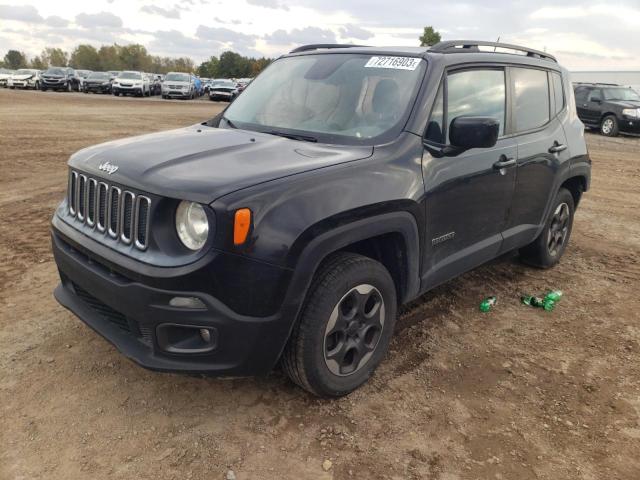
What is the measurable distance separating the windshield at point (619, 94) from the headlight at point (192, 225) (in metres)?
19.3

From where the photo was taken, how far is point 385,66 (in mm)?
3504

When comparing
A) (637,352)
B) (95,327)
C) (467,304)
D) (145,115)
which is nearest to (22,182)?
(95,327)

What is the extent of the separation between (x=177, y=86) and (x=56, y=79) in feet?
29.6

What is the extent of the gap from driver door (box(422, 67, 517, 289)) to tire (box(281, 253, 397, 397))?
443 millimetres

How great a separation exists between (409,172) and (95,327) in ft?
6.10

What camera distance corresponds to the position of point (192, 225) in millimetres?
2502

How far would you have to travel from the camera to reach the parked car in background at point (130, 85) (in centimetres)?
3322

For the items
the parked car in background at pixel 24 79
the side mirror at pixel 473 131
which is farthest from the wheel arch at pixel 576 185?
the parked car in background at pixel 24 79

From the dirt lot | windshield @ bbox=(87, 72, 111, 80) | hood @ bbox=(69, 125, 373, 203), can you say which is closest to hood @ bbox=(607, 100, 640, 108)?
the dirt lot

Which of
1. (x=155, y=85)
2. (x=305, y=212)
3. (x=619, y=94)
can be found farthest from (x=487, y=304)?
(x=155, y=85)

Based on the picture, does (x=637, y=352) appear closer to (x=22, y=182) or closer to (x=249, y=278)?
(x=249, y=278)

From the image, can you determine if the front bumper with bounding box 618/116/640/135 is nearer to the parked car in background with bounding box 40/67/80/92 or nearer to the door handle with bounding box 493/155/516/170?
the door handle with bounding box 493/155/516/170

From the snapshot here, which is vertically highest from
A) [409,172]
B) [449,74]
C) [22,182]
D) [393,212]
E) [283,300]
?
[449,74]

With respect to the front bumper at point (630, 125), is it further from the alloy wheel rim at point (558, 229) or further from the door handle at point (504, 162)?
the door handle at point (504, 162)
